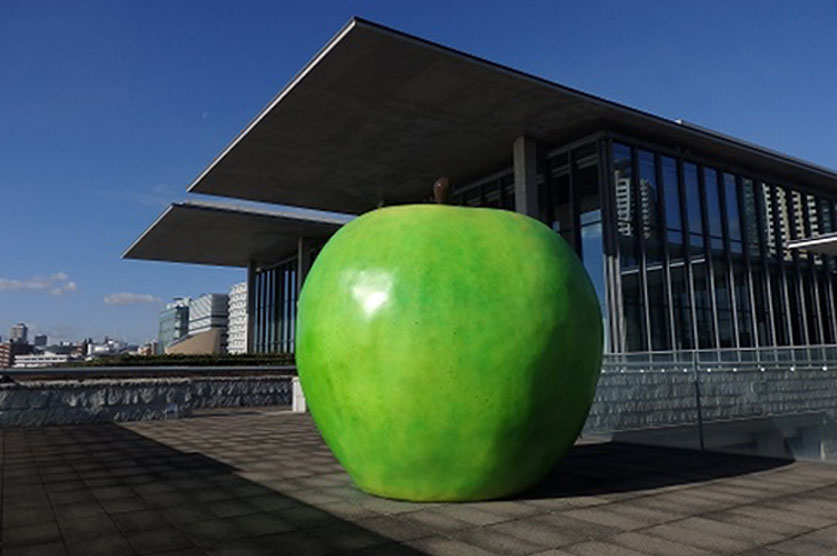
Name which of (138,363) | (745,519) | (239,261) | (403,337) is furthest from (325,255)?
(239,261)

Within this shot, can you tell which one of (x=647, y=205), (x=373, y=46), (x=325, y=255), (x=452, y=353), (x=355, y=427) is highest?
(x=373, y=46)

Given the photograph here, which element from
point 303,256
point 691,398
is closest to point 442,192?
point 691,398

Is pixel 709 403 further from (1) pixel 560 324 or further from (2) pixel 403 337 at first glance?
(2) pixel 403 337

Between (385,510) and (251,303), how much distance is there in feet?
143

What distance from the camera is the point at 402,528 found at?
4742mm

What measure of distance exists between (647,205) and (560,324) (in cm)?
1960

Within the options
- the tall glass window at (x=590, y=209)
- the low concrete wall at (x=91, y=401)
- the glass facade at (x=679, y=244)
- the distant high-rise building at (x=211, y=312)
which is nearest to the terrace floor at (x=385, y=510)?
the low concrete wall at (x=91, y=401)

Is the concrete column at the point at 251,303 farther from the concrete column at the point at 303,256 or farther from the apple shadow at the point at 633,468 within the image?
the apple shadow at the point at 633,468

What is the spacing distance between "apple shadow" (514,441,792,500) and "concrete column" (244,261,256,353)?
3941 centimetres

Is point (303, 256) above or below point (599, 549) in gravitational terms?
above

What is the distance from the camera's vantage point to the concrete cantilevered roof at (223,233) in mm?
32906

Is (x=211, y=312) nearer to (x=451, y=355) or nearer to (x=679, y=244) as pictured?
(x=679, y=244)

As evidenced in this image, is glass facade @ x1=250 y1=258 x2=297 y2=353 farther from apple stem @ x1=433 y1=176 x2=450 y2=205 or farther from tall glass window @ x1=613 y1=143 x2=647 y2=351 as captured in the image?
apple stem @ x1=433 y1=176 x2=450 y2=205

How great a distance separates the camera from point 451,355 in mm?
5090
